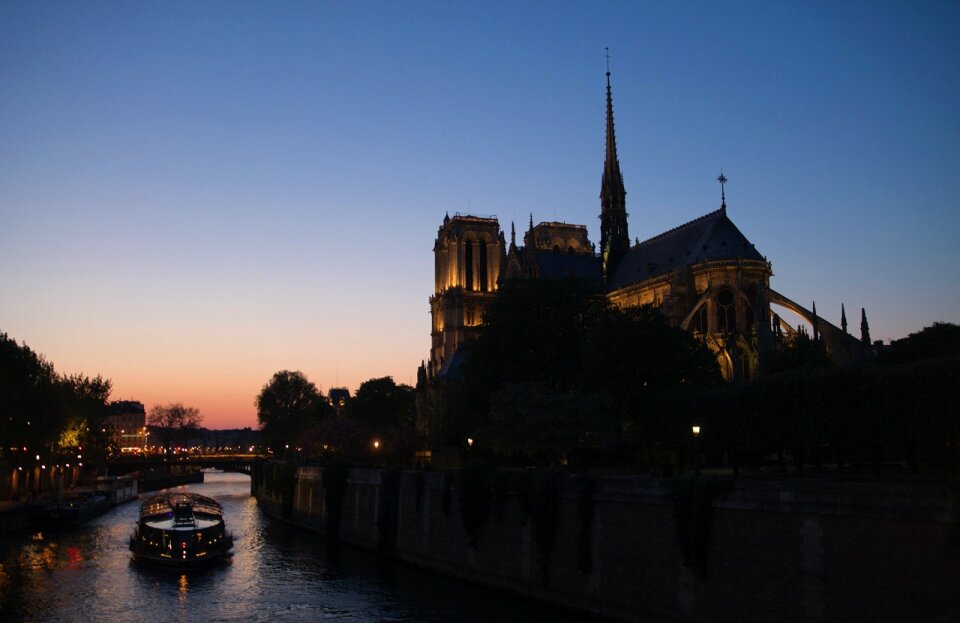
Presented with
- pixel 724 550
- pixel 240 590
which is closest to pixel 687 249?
pixel 240 590

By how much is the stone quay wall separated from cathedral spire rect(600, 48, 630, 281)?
69626mm

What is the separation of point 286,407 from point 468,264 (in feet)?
135

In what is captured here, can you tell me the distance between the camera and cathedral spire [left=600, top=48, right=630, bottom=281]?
349ft

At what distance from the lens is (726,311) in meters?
79.1

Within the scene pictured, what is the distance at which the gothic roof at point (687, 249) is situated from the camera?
8244 cm

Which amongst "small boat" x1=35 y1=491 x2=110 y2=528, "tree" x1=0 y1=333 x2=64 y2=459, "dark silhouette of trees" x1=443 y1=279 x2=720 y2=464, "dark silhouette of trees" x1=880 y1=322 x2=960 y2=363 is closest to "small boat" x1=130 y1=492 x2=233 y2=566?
"small boat" x1=35 y1=491 x2=110 y2=528

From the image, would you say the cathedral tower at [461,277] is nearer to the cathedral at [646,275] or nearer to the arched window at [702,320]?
the cathedral at [646,275]

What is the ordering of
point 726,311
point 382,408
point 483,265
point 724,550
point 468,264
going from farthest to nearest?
1. point 382,408
2. point 483,265
3. point 468,264
4. point 726,311
5. point 724,550

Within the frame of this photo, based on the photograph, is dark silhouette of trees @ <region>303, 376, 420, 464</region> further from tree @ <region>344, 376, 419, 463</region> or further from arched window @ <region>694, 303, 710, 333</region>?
arched window @ <region>694, 303, 710, 333</region>

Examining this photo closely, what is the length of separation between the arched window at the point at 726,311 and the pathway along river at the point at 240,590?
40.6 metres

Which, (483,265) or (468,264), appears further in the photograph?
(483,265)

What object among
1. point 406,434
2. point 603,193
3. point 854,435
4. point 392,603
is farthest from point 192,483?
point 854,435

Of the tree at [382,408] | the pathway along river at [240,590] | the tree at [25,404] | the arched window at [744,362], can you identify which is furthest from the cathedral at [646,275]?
the tree at [25,404]

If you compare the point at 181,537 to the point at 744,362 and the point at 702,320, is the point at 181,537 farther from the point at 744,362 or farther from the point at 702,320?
the point at 702,320
